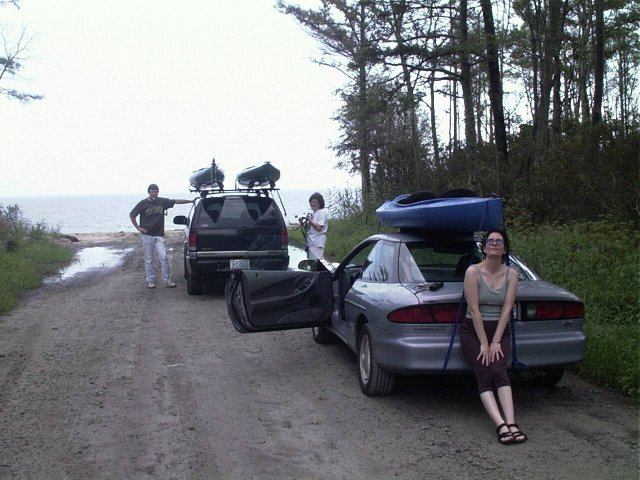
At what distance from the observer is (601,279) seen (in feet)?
24.4

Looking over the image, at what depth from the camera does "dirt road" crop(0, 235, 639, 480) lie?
401 cm

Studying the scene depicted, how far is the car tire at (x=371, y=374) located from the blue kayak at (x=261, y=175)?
640 centimetres

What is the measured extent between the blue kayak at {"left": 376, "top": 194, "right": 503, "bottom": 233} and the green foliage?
6.04 ft

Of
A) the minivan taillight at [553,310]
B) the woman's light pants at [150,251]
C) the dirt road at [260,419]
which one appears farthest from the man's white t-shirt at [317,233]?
the minivan taillight at [553,310]

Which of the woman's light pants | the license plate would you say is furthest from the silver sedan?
the woman's light pants

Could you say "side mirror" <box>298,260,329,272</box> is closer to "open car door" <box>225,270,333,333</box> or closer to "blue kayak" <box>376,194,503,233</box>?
"open car door" <box>225,270,333,333</box>

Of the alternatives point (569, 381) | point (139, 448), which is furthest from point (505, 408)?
point (139, 448)

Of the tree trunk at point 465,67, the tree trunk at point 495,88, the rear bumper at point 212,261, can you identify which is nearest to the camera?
the rear bumper at point 212,261

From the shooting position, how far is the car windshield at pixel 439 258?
546cm

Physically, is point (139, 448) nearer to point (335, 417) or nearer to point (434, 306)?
point (335, 417)

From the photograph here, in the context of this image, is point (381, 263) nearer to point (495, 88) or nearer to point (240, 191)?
point (240, 191)

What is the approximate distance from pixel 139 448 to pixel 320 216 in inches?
231

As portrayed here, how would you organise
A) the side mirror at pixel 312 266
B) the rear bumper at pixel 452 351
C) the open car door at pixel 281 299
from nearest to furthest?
the rear bumper at pixel 452 351 → the open car door at pixel 281 299 → the side mirror at pixel 312 266

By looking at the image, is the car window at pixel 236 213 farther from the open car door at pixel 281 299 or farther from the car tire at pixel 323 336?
the open car door at pixel 281 299
